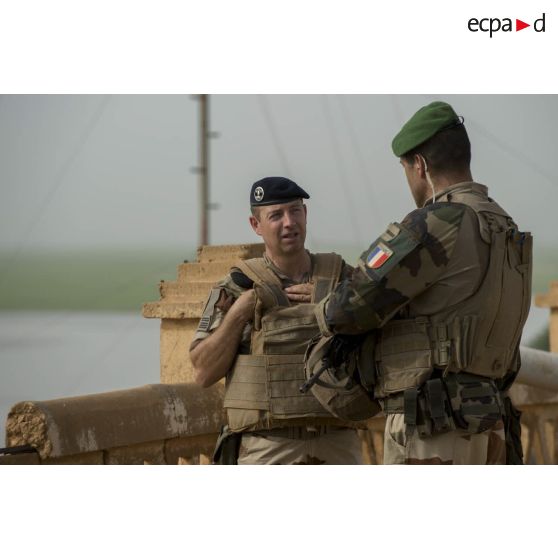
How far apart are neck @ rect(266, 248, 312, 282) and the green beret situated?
84 centimetres

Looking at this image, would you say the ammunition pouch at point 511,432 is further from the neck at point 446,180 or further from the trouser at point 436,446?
the neck at point 446,180

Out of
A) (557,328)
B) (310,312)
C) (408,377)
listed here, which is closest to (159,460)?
(310,312)

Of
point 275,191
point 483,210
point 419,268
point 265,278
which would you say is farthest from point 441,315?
point 275,191

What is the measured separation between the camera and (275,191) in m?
4.54

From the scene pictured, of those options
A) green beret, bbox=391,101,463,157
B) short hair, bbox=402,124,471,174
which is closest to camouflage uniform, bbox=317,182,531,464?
short hair, bbox=402,124,471,174

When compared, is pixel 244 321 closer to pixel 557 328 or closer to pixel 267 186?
pixel 267 186

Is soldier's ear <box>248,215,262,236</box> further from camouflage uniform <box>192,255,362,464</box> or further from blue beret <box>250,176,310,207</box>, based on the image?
camouflage uniform <box>192,255,362,464</box>

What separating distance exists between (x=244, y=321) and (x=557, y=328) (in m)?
9.15

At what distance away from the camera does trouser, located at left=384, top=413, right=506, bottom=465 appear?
3.78 meters

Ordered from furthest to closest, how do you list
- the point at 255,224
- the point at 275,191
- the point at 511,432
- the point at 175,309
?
the point at 175,309 → the point at 255,224 → the point at 275,191 → the point at 511,432

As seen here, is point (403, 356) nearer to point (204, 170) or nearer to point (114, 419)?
point (114, 419)

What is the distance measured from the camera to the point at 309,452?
442 centimetres

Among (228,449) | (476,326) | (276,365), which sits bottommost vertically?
(228,449)

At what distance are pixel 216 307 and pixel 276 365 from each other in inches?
14.6
